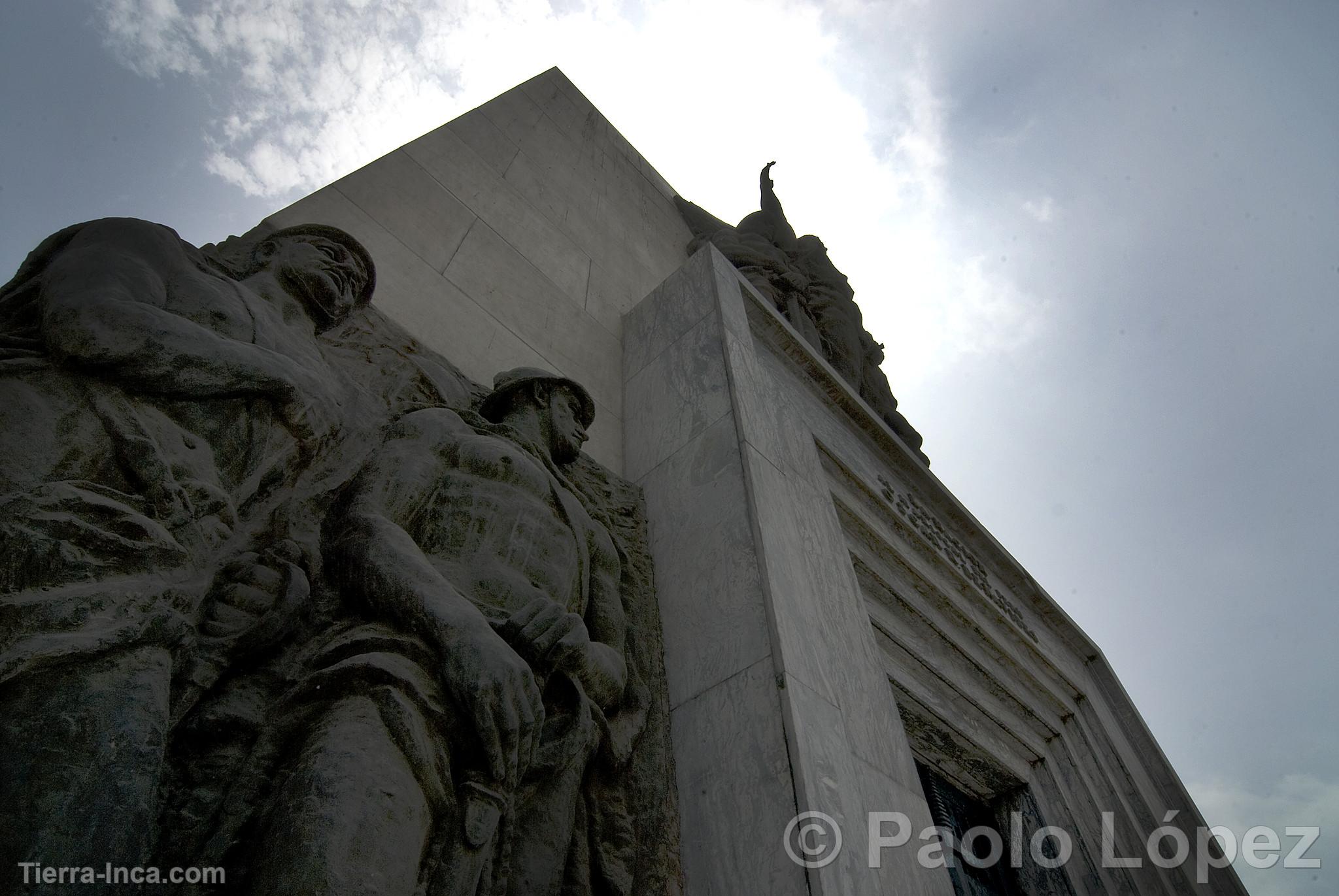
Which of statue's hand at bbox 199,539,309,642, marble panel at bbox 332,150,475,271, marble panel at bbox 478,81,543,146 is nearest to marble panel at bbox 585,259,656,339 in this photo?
marble panel at bbox 332,150,475,271

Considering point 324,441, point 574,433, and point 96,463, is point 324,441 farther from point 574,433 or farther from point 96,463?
point 574,433

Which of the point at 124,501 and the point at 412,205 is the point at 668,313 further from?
the point at 124,501

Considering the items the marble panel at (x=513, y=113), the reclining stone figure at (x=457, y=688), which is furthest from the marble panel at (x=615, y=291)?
the reclining stone figure at (x=457, y=688)

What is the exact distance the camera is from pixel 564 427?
9.30 ft

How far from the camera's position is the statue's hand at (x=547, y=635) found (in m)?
1.87

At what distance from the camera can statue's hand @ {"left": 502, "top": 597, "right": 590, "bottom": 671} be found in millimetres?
1871

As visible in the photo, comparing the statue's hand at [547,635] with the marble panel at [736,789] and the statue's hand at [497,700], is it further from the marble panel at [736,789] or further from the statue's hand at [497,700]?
the marble panel at [736,789]

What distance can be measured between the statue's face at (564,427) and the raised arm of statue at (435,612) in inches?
29.0

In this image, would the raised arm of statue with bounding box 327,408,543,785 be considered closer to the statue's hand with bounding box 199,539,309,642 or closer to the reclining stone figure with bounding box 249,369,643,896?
the reclining stone figure with bounding box 249,369,643,896

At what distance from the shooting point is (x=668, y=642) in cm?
284

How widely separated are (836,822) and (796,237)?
657cm

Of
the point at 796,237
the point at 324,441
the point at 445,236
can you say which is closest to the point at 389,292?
the point at 445,236

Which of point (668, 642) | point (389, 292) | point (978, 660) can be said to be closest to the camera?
point (668, 642)

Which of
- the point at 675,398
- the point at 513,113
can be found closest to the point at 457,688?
the point at 675,398
